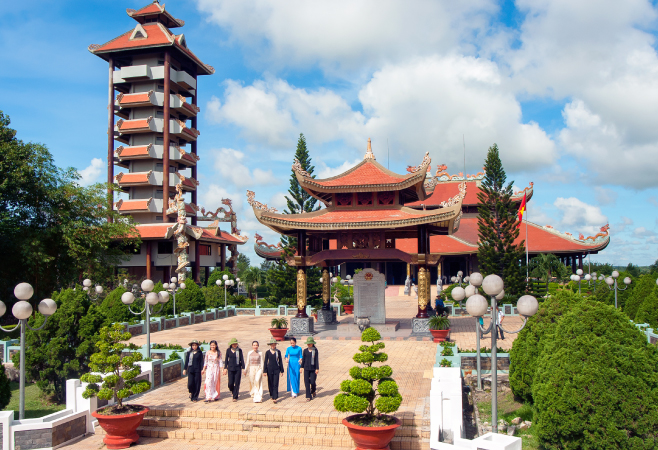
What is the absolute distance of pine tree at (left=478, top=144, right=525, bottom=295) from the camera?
28.2m

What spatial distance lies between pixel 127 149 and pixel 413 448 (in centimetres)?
3510

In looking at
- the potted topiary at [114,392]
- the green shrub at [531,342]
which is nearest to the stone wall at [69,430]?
the potted topiary at [114,392]

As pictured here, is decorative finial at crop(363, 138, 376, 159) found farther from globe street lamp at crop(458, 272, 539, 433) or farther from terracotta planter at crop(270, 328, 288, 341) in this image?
globe street lamp at crop(458, 272, 539, 433)

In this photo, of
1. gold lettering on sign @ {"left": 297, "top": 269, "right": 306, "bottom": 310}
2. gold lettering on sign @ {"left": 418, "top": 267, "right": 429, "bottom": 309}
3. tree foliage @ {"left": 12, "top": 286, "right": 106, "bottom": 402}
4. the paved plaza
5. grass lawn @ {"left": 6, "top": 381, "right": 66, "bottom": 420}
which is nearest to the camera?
the paved plaza

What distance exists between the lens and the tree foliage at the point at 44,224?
832 inches

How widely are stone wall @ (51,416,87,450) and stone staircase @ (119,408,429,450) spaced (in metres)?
1.01

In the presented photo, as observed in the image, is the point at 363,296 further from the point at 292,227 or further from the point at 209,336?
the point at 209,336

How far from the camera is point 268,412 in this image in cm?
926

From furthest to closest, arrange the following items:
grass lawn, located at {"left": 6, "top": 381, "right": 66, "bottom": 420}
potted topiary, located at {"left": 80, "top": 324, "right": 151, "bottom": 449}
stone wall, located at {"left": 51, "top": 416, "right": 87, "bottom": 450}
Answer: grass lawn, located at {"left": 6, "top": 381, "right": 66, "bottom": 420}
potted topiary, located at {"left": 80, "top": 324, "right": 151, "bottom": 449}
stone wall, located at {"left": 51, "top": 416, "right": 87, "bottom": 450}

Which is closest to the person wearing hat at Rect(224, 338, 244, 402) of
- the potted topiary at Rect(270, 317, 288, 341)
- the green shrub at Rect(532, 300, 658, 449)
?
the green shrub at Rect(532, 300, 658, 449)

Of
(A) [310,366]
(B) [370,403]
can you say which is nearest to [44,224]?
(A) [310,366]

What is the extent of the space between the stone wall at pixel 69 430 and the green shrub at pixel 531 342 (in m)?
8.69

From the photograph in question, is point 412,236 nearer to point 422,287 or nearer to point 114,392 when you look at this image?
point 422,287

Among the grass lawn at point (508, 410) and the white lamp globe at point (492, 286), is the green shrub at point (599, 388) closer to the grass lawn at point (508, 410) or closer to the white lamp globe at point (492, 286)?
the white lamp globe at point (492, 286)
